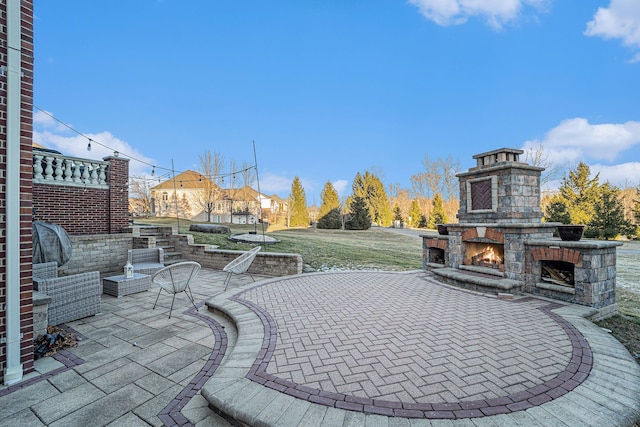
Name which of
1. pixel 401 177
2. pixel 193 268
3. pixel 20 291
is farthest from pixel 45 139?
pixel 401 177

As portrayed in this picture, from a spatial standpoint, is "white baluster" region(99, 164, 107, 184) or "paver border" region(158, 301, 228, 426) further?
"white baluster" region(99, 164, 107, 184)

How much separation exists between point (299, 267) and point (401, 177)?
122 feet

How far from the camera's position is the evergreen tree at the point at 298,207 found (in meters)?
30.3

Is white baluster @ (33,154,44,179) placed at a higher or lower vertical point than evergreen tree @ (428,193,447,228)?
higher

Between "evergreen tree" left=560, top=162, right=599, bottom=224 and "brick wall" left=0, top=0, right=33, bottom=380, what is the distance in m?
24.8

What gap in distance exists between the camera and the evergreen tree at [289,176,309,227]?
3031 cm

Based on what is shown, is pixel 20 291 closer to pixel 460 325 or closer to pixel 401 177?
pixel 460 325

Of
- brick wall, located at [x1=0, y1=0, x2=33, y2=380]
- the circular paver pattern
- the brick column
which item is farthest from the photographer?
the brick column

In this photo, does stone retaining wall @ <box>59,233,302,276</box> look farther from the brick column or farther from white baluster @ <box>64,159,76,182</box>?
white baluster @ <box>64,159,76,182</box>

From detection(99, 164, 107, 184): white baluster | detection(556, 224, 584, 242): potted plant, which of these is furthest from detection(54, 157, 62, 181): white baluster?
detection(556, 224, 584, 242): potted plant

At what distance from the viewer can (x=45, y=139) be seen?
1095 cm

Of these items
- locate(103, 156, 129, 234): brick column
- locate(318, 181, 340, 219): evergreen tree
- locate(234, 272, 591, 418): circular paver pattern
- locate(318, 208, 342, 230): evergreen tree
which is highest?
locate(318, 181, 340, 219): evergreen tree

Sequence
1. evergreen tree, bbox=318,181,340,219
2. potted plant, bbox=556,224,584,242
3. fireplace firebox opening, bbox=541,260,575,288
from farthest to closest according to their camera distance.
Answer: evergreen tree, bbox=318,181,340,219
fireplace firebox opening, bbox=541,260,575,288
potted plant, bbox=556,224,584,242

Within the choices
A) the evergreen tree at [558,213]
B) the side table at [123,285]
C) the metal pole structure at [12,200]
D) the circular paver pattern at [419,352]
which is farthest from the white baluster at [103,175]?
the evergreen tree at [558,213]
